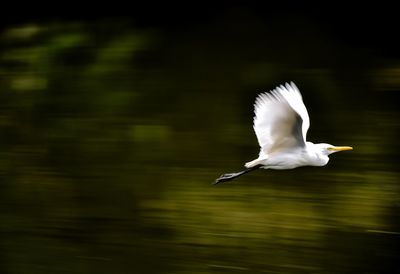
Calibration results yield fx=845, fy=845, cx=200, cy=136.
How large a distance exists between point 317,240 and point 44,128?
55.9 inches

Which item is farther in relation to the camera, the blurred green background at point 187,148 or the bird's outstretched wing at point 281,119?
the blurred green background at point 187,148

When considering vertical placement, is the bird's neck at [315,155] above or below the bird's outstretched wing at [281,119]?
below

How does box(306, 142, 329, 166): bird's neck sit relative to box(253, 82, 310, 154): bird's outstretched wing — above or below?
below

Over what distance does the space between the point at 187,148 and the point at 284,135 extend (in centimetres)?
122

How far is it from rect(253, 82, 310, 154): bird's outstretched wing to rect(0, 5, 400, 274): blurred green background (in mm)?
919

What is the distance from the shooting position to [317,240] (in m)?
3.39

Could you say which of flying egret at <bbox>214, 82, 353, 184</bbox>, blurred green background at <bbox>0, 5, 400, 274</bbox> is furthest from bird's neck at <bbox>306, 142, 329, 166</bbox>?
blurred green background at <bbox>0, 5, 400, 274</bbox>

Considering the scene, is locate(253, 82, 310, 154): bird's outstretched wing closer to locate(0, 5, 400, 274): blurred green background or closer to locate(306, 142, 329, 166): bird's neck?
locate(306, 142, 329, 166): bird's neck

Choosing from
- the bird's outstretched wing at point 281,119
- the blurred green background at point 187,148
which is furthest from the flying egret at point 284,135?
the blurred green background at point 187,148

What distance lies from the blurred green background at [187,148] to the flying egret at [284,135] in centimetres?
91

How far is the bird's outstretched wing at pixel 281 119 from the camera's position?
2479 millimetres

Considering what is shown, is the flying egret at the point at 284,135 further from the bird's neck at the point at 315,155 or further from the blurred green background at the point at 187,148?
the blurred green background at the point at 187,148

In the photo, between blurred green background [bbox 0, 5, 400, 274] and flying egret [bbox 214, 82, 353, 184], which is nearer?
flying egret [bbox 214, 82, 353, 184]

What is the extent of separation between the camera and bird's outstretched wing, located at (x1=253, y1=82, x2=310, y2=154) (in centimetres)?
248
